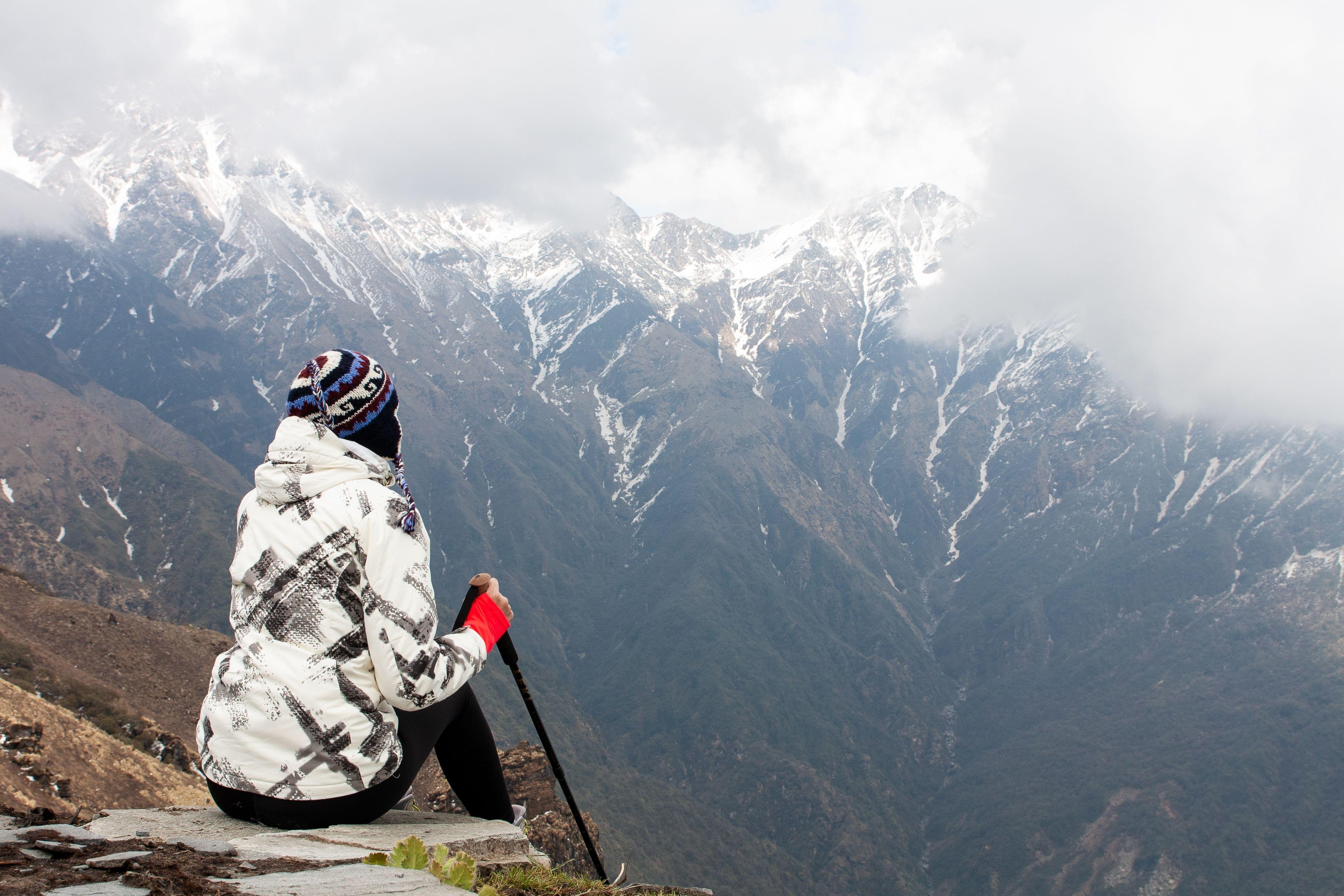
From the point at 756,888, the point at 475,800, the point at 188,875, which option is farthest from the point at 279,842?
the point at 756,888

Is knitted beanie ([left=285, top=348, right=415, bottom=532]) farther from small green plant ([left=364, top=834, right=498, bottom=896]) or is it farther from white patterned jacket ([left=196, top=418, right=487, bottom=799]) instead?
small green plant ([left=364, top=834, right=498, bottom=896])

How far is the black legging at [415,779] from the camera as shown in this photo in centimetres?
490

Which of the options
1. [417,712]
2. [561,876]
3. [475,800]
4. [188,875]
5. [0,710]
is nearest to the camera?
[188,875]

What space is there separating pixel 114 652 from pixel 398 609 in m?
49.9

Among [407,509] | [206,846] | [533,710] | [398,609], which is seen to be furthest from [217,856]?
[533,710]

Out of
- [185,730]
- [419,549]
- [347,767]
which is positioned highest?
[419,549]

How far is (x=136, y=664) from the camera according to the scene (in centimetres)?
4481

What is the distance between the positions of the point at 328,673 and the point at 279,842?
3.15 ft

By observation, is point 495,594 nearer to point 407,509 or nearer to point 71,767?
point 407,509

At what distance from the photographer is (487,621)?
565 centimetres

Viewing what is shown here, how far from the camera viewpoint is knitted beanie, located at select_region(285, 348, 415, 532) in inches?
196

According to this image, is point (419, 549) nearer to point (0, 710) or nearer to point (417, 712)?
point (417, 712)

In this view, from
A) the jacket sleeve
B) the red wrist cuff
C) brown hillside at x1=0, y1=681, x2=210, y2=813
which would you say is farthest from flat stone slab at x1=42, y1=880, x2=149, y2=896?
brown hillside at x1=0, y1=681, x2=210, y2=813

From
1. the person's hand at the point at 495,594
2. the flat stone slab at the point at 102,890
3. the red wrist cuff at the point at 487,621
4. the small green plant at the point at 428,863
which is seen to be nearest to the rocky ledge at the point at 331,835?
the small green plant at the point at 428,863
